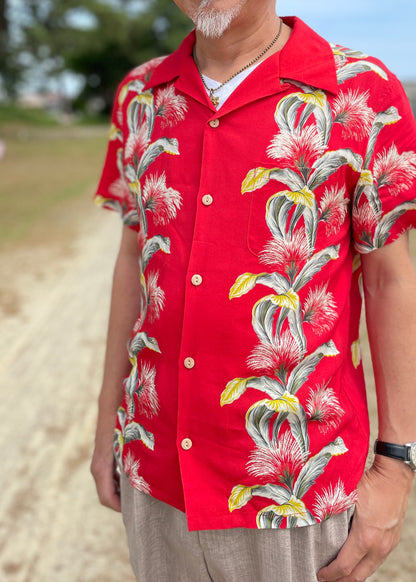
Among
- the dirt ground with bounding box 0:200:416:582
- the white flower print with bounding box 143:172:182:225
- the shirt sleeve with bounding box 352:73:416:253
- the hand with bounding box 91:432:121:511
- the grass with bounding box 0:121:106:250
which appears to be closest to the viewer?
the shirt sleeve with bounding box 352:73:416:253

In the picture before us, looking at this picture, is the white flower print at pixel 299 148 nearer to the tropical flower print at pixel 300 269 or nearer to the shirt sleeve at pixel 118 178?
the tropical flower print at pixel 300 269

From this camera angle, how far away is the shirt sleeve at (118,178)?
5.06 ft

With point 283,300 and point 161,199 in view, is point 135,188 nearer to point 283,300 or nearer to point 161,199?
point 161,199

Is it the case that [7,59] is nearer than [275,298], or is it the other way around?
[275,298]

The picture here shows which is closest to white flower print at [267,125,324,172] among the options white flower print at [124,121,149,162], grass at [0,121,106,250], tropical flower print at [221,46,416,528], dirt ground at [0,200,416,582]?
tropical flower print at [221,46,416,528]

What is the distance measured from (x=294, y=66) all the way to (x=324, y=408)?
67 cm

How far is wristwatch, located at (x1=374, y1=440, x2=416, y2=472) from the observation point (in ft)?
4.25

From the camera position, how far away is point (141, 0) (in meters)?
39.8

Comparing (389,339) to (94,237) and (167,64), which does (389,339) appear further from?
(94,237)

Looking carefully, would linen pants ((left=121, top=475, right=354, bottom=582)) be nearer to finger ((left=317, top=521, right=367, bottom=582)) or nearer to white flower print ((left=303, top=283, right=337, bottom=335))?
finger ((left=317, top=521, right=367, bottom=582))

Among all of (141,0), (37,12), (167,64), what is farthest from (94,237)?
(141,0)

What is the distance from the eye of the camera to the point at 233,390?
126 cm

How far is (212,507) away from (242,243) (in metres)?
0.53

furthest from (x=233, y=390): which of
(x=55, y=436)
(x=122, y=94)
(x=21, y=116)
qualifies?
(x=21, y=116)
